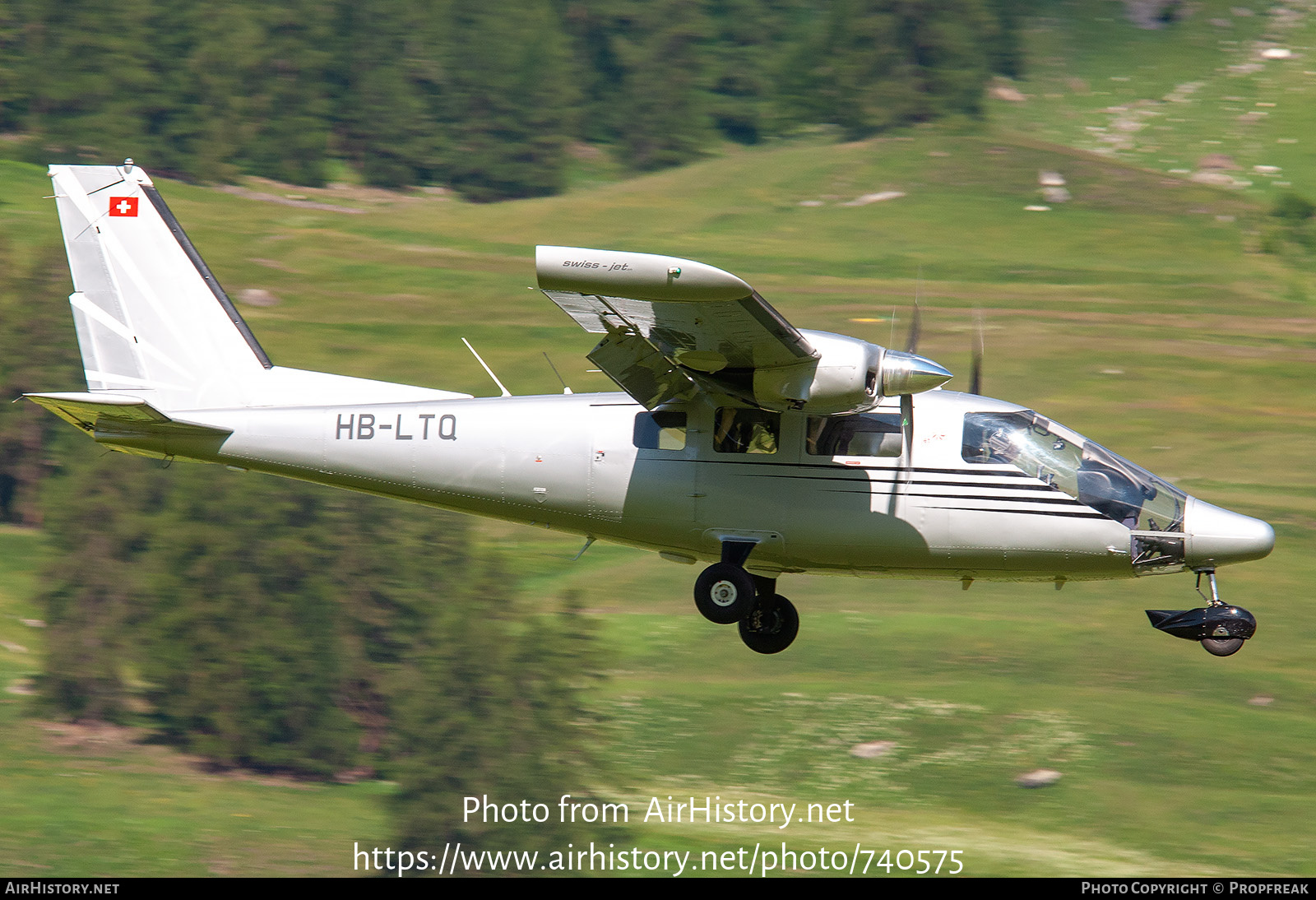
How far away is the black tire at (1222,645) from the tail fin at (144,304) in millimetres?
12691

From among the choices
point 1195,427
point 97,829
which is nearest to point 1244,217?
point 1195,427

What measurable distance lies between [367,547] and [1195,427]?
40229 millimetres

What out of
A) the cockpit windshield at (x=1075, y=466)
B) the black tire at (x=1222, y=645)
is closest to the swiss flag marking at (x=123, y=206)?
the cockpit windshield at (x=1075, y=466)

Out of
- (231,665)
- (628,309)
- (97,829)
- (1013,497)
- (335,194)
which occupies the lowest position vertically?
(97,829)

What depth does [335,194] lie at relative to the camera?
116125mm

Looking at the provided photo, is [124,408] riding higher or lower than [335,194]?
lower

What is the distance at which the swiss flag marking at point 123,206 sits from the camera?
838 inches

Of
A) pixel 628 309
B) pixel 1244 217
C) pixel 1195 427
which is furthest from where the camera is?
pixel 1244 217

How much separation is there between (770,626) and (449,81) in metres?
117

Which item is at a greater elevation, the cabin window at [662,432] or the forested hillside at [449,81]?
the forested hillside at [449,81]

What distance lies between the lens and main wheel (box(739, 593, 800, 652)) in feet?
Result: 64.7

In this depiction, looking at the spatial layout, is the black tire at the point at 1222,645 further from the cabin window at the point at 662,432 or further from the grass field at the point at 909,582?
the grass field at the point at 909,582

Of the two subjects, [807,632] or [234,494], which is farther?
[234,494]

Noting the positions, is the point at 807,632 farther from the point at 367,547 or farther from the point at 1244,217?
the point at 1244,217
